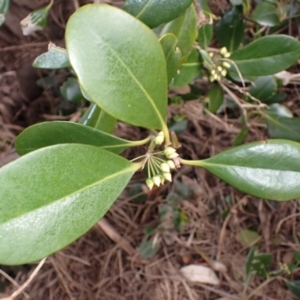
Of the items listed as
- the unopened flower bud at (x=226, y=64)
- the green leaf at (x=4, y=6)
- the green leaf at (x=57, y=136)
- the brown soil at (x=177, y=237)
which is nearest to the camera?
the green leaf at (x=57, y=136)

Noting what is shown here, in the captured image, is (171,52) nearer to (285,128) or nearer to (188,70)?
(188,70)

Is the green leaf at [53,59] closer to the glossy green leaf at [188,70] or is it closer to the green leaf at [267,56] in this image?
the glossy green leaf at [188,70]

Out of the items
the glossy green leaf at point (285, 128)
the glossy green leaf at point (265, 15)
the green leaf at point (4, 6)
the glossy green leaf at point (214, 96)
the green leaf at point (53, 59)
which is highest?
the green leaf at point (4, 6)

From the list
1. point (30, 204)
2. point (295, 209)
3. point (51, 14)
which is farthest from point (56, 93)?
point (30, 204)

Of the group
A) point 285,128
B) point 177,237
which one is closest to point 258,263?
point 177,237

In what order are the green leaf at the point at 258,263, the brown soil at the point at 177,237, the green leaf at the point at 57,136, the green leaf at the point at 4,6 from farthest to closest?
the brown soil at the point at 177,237 < the green leaf at the point at 258,263 < the green leaf at the point at 4,6 < the green leaf at the point at 57,136

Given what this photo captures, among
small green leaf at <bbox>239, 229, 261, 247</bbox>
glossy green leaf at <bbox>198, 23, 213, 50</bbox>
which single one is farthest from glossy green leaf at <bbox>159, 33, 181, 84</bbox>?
small green leaf at <bbox>239, 229, 261, 247</bbox>

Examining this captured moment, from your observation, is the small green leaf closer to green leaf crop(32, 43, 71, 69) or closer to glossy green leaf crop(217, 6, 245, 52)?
glossy green leaf crop(217, 6, 245, 52)

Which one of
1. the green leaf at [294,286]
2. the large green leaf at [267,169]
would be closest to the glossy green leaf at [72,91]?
the large green leaf at [267,169]

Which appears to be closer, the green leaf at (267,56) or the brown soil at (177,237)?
the green leaf at (267,56)
